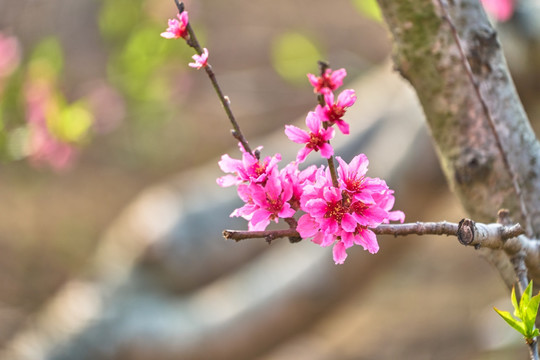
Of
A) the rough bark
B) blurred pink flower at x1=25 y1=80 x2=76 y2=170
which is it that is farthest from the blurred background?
the rough bark

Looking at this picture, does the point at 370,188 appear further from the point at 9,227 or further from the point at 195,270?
the point at 9,227

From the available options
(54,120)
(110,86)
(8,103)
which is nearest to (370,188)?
(54,120)

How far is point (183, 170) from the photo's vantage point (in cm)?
463

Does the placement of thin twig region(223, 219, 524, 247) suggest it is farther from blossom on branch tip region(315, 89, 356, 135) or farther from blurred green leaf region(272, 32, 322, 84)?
blurred green leaf region(272, 32, 322, 84)

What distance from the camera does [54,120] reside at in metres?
1.94

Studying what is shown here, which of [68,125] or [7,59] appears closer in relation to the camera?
[68,125]

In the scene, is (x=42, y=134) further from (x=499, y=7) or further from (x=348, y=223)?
(x=348, y=223)

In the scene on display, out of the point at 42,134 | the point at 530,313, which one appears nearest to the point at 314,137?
the point at 530,313

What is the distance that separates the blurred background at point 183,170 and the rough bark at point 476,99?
1029 mm

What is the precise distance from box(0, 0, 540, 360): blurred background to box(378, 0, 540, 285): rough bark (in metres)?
1.03

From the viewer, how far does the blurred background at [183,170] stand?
2.05 metres

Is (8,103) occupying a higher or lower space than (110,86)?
lower

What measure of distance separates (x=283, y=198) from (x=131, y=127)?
308 centimetres

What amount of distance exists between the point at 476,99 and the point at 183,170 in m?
3.85
